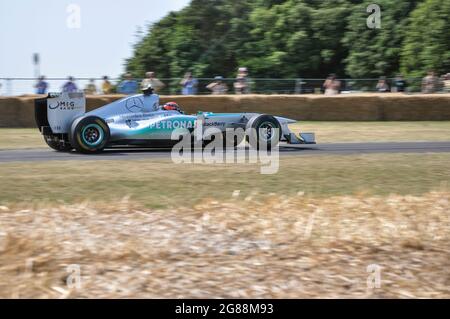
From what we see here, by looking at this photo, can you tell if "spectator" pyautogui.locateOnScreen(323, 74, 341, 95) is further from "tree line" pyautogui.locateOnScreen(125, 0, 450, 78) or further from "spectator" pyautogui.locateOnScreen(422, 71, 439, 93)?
"tree line" pyautogui.locateOnScreen(125, 0, 450, 78)

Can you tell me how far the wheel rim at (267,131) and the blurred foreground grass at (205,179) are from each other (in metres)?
0.94

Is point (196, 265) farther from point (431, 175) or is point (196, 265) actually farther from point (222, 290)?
point (431, 175)

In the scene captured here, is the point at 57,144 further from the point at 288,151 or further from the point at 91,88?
the point at 91,88

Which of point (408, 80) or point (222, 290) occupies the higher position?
point (408, 80)

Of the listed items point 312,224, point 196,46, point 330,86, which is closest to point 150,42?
point 196,46

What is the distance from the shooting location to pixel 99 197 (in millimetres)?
8758

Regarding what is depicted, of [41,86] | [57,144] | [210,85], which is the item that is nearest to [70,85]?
[41,86]

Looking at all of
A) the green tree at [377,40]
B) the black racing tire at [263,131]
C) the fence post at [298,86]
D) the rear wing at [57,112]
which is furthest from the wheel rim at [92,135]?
the green tree at [377,40]

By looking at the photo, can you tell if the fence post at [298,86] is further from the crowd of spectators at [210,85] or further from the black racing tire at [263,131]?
the black racing tire at [263,131]

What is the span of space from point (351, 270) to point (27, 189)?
4.87 m

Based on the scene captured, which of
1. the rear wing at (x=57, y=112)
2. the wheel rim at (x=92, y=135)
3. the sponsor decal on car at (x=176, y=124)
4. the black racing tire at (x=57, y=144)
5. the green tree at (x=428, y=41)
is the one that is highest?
the green tree at (x=428, y=41)

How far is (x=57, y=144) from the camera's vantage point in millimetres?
13883

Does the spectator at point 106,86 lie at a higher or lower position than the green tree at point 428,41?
lower

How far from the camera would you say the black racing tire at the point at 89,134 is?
13070 mm
